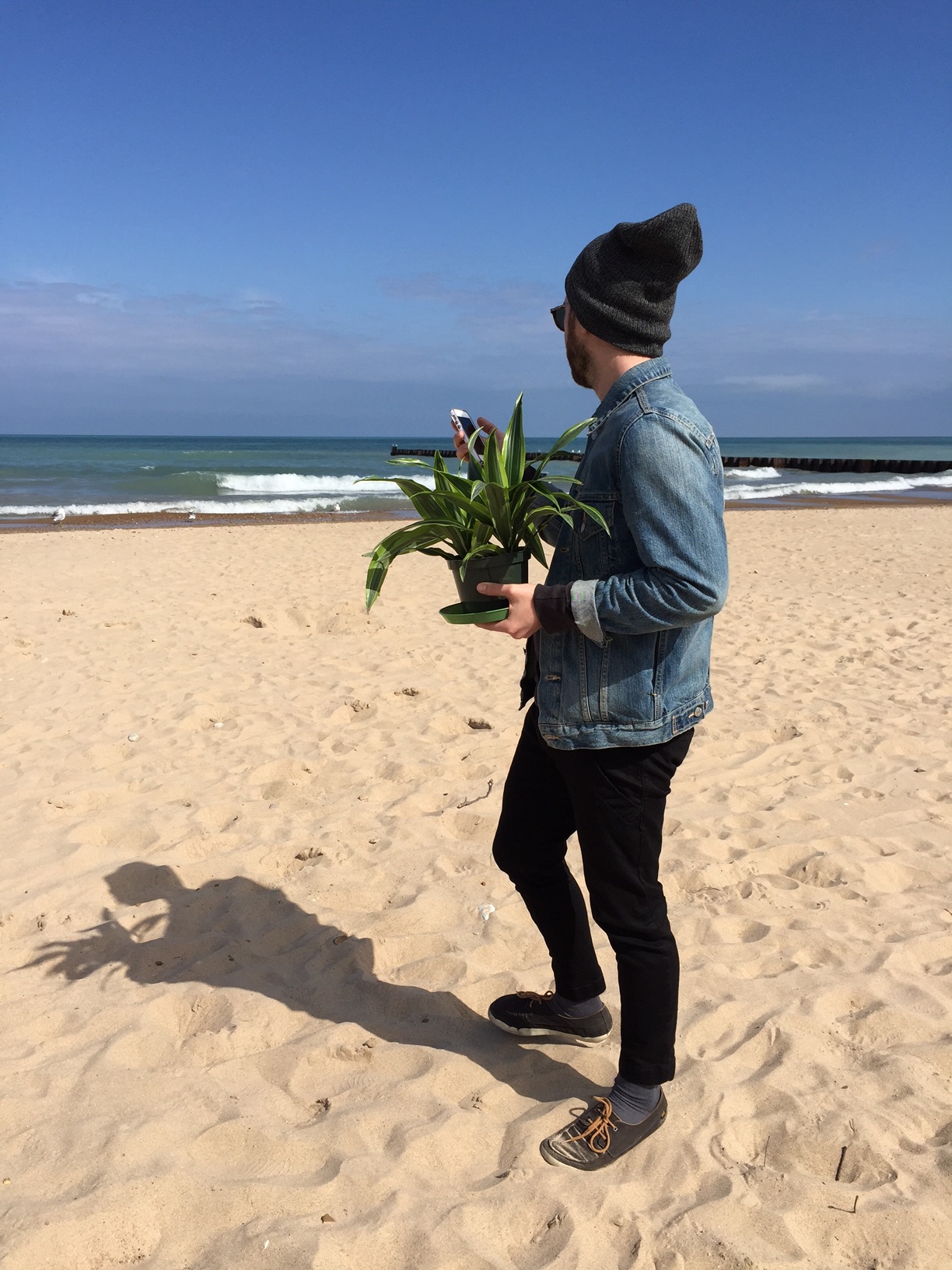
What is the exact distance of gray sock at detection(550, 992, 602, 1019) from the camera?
2.46 metres

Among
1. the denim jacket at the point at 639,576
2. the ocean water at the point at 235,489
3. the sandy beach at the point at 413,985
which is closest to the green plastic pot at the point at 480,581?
the denim jacket at the point at 639,576

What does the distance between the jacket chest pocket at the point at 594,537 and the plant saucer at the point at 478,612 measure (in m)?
0.20

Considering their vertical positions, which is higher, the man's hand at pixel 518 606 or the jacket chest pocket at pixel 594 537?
the jacket chest pocket at pixel 594 537

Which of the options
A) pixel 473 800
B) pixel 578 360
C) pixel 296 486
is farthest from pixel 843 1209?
pixel 296 486

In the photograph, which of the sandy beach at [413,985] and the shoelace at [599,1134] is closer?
the sandy beach at [413,985]

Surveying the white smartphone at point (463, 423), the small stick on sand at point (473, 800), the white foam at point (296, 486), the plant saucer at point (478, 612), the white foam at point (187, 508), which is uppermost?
the white smartphone at point (463, 423)

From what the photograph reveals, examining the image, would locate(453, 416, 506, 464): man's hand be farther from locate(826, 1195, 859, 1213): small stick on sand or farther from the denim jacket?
locate(826, 1195, 859, 1213): small stick on sand

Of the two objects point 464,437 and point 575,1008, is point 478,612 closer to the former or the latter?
point 464,437

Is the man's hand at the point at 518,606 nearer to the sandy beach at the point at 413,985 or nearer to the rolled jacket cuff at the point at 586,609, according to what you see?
the rolled jacket cuff at the point at 586,609

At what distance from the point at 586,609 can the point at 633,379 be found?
0.48 metres

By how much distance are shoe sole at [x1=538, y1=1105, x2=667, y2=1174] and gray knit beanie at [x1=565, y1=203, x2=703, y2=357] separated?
5.75ft

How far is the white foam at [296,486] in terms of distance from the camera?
28.8 m

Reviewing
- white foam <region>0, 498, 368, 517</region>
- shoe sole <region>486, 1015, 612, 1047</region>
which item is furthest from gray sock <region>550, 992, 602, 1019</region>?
white foam <region>0, 498, 368, 517</region>

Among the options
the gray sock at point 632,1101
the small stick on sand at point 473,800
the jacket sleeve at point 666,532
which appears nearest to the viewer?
the jacket sleeve at point 666,532
